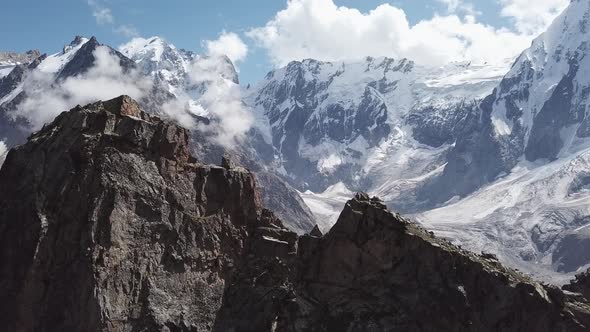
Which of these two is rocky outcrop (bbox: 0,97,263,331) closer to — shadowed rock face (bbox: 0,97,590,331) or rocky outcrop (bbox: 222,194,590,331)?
shadowed rock face (bbox: 0,97,590,331)

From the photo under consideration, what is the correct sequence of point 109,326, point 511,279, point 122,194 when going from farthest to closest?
point 122,194 < point 109,326 < point 511,279

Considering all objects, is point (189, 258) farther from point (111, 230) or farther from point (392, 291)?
point (392, 291)

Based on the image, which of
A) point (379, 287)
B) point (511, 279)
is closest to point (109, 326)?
point (379, 287)

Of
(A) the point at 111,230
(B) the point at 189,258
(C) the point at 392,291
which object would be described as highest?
(A) the point at 111,230

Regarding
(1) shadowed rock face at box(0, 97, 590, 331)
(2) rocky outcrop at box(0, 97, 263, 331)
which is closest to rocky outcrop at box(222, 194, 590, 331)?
(1) shadowed rock face at box(0, 97, 590, 331)

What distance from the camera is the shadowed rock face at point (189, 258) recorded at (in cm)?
5853

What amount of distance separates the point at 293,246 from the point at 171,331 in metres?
14.6

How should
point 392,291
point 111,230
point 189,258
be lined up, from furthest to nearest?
point 189,258, point 111,230, point 392,291

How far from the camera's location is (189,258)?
83438 millimetres

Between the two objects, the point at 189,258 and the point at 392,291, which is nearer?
the point at 392,291

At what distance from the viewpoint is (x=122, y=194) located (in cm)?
7919

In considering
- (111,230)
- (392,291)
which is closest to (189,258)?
(111,230)

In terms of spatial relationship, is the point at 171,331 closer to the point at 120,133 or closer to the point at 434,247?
the point at 120,133

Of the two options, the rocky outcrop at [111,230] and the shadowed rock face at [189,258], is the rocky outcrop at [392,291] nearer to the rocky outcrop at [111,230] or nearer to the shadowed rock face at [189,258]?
the shadowed rock face at [189,258]
